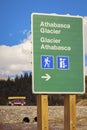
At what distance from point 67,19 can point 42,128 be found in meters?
1.90

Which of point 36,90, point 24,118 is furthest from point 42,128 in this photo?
point 24,118

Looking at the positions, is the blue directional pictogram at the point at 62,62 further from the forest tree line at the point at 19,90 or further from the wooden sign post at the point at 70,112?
the forest tree line at the point at 19,90

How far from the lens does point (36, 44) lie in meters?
7.31

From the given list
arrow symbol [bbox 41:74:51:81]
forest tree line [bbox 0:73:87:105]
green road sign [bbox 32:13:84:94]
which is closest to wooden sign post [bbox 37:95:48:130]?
green road sign [bbox 32:13:84:94]

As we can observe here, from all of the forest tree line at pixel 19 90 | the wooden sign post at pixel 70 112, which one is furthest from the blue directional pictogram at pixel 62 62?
the forest tree line at pixel 19 90

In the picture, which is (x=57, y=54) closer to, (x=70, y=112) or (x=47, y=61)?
(x=47, y=61)

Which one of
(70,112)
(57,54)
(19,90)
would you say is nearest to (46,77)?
(57,54)

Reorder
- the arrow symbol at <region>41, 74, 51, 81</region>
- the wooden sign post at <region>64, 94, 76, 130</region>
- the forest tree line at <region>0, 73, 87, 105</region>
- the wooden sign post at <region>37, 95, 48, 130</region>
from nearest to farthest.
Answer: the wooden sign post at <region>37, 95, 48, 130</region> < the arrow symbol at <region>41, 74, 51, 81</region> < the wooden sign post at <region>64, 94, 76, 130</region> < the forest tree line at <region>0, 73, 87, 105</region>

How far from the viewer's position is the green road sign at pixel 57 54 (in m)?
7.33

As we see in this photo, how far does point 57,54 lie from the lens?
743 centimetres

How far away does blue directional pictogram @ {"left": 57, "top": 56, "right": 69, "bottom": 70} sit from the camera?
7.41m

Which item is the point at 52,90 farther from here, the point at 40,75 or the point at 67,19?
the point at 67,19

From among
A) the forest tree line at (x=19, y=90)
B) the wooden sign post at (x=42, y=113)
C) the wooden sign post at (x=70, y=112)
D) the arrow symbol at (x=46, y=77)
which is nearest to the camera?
the wooden sign post at (x=42, y=113)

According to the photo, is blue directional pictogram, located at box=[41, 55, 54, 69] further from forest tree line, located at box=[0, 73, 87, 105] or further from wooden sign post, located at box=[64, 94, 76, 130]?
forest tree line, located at box=[0, 73, 87, 105]
